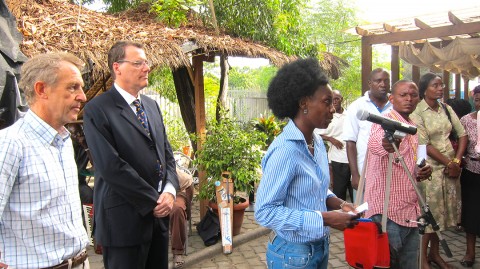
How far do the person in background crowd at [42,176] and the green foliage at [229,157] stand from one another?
344 cm

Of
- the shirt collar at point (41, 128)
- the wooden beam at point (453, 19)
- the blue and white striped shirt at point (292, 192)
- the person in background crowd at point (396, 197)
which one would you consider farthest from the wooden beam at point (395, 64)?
the shirt collar at point (41, 128)

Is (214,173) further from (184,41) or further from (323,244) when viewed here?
(323,244)

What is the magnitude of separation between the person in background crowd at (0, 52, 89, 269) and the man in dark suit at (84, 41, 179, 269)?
583mm

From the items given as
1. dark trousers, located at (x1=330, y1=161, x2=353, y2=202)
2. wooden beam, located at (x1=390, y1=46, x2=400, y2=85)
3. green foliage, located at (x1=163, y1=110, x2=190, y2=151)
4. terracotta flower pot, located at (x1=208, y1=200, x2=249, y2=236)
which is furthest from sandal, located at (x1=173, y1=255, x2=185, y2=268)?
wooden beam, located at (x1=390, y1=46, x2=400, y2=85)

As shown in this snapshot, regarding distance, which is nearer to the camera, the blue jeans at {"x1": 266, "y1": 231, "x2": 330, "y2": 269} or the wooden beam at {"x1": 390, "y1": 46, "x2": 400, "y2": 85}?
the blue jeans at {"x1": 266, "y1": 231, "x2": 330, "y2": 269}

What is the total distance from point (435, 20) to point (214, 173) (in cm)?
455

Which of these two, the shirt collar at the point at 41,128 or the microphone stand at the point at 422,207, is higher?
the shirt collar at the point at 41,128

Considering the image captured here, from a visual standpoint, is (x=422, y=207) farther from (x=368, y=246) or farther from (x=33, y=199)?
(x=33, y=199)

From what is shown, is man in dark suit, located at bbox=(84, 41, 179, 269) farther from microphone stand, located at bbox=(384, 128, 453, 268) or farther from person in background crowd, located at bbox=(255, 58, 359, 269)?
microphone stand, located at bbox=(384, 128, 453, 268)

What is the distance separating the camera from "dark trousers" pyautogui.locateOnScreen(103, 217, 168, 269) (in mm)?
2906

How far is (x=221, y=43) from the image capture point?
5.78 meters

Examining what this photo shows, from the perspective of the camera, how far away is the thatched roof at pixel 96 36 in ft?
15.4

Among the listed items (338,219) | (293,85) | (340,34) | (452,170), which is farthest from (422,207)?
(340,34)

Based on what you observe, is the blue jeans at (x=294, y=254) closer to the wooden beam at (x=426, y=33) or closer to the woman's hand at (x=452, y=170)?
the woman's hand at (x=452, y=170)
